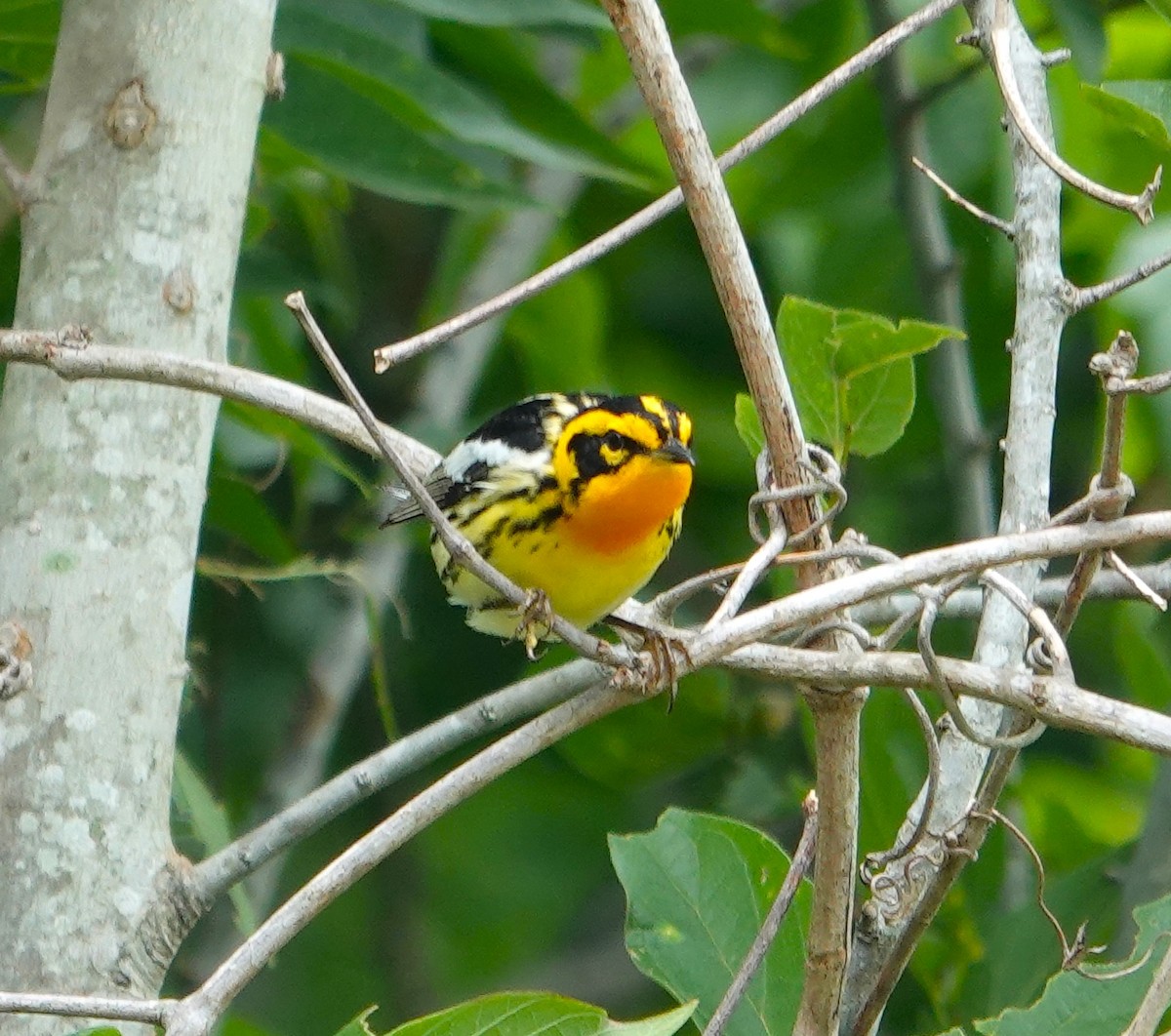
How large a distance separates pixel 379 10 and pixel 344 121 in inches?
19.9

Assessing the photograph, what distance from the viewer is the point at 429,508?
1596 millimetres

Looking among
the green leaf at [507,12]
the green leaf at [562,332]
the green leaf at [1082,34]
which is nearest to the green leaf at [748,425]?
the green leaf at [507,12]

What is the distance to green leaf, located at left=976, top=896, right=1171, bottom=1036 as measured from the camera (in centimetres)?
206

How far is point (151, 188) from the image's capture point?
92.2 inches

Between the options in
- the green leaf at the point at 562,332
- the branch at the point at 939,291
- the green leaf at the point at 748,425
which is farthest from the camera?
the green leaf at the point at 562,332

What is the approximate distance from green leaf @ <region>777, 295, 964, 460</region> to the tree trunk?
0.77 meters

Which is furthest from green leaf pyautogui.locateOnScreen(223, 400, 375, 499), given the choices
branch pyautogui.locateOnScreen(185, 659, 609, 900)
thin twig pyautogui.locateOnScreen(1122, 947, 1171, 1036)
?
thin twig pyautogui.locateOnScreen(1122, 947, 1171, 1036)

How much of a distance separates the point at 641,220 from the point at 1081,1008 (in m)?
1.05

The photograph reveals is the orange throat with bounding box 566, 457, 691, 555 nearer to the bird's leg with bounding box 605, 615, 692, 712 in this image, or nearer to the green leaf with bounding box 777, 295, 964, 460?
the bird's leg with bounding box 605, 615, 692, 712

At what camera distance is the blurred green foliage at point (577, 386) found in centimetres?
325

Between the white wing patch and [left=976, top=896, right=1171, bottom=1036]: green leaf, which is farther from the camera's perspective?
the white wing patch

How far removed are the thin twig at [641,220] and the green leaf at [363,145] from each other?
1.42 metres

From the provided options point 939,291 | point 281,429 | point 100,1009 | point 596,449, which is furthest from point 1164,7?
point 100,1009

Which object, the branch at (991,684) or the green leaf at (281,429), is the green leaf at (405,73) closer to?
the green leaf at (281,429)
